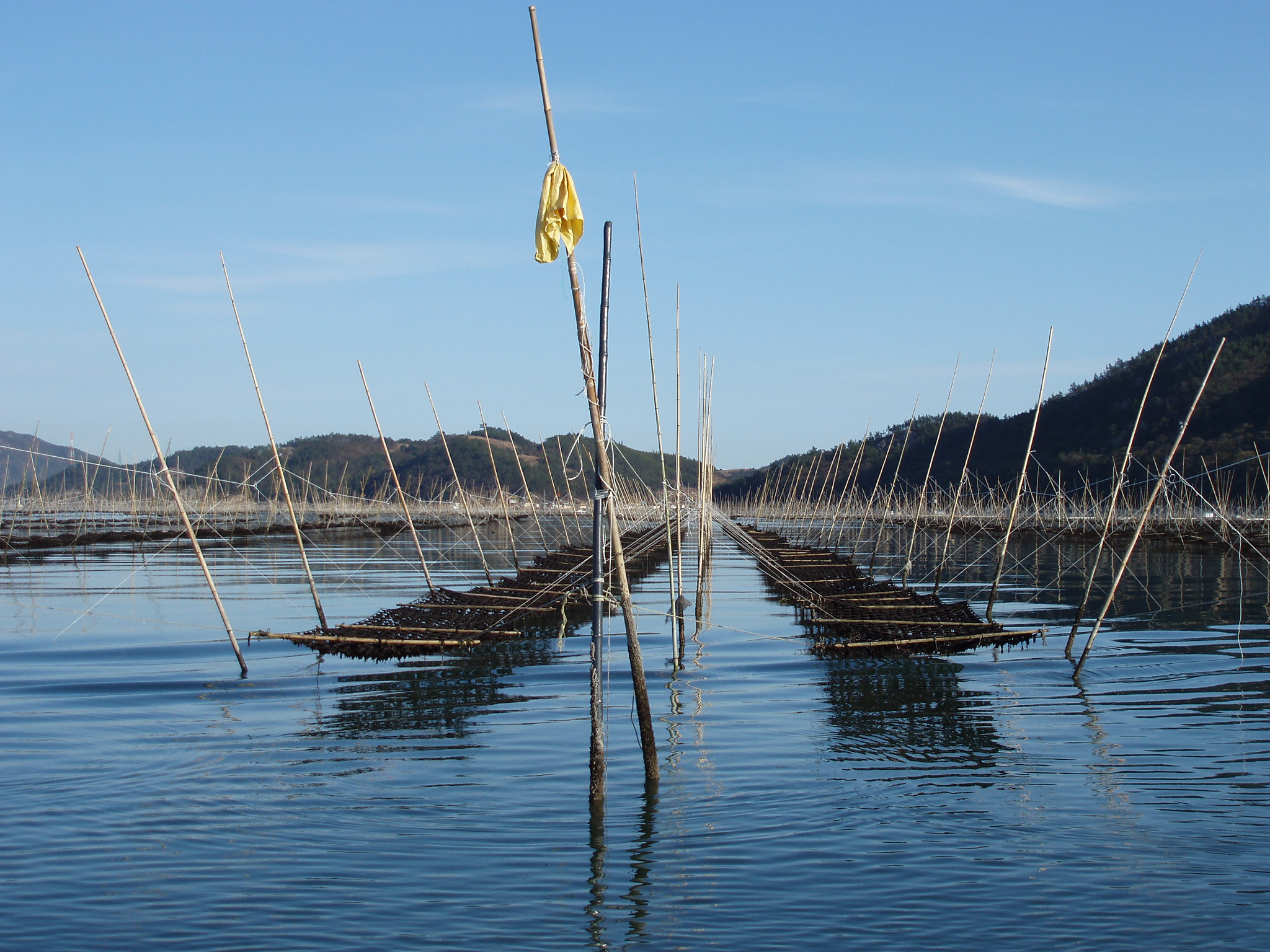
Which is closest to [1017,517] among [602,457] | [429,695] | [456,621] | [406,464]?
[456,621]

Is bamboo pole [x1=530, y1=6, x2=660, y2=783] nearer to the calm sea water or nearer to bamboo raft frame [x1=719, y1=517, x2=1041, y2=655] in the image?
the calm sea water

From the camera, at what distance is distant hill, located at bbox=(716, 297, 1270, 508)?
4397cm

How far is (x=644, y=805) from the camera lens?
5.78m

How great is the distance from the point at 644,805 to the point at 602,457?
2.04m

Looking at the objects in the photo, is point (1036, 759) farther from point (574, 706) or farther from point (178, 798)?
point (178, 798)

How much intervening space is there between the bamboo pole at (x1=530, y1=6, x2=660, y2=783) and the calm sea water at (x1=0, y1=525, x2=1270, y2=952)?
37 centimetres

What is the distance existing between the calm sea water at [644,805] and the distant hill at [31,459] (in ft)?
13.2

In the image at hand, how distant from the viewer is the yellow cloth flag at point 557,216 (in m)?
5.19

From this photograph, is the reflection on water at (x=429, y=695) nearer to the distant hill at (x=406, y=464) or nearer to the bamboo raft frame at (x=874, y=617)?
the bamboo raft frame at (x=874, y=617)

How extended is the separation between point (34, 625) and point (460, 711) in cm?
831

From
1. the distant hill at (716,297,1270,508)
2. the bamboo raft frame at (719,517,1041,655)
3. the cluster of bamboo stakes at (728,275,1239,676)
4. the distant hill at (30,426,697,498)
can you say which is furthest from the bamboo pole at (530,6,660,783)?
the distant hill at (30,426,697,498)

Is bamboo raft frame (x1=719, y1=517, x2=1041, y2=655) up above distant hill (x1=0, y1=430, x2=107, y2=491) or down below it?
below

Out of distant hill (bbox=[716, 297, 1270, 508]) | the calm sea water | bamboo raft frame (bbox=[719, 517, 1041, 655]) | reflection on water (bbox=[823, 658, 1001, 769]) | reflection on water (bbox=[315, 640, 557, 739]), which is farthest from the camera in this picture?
distant hill (bbox=[716, 297, 1270, 508])

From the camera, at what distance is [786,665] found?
10562 millimetres
